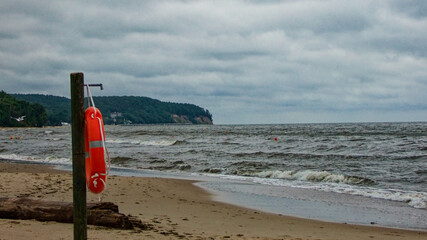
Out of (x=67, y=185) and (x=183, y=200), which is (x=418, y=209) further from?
(x=67, y=185)

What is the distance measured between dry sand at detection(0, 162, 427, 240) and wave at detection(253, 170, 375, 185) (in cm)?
578

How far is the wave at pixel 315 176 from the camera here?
1611cm

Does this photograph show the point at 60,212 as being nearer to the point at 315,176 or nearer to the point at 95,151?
the point at 95,151

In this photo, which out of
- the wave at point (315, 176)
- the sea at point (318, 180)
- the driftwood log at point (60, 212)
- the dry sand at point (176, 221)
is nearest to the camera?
the dry sand at point (176, 221)

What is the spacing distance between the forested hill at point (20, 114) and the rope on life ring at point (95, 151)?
149148 millimetres

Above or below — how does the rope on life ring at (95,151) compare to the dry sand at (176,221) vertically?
above

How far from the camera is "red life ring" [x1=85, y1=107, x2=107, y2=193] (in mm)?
4605

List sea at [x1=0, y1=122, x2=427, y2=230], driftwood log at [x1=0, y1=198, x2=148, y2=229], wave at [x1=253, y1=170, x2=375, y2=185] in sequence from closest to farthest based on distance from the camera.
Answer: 1. driftwood log at [x1=0, y1=198, x2=148, y2=229]
2. sea at [x1=0, y1=122, x2=427, y2=230]
3. wave at [x1=253, y1=170, x2=375, y2=185]

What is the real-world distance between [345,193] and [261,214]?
4.89 meters

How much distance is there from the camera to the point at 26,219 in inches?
272

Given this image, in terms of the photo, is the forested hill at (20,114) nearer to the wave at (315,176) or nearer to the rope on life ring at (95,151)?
the wave at (315,176)

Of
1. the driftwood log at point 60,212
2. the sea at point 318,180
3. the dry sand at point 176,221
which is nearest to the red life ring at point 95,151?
the dry sand at point 176,221

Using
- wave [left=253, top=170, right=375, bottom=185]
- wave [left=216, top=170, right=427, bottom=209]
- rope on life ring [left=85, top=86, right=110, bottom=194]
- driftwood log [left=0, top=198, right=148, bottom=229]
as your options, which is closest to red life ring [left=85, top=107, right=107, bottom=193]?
rope on life ring [left=85, top=86, right=110, bottom=194]

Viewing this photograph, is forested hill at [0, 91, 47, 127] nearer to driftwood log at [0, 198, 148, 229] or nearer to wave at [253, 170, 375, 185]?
wave at [253, 170, 375, 185]
